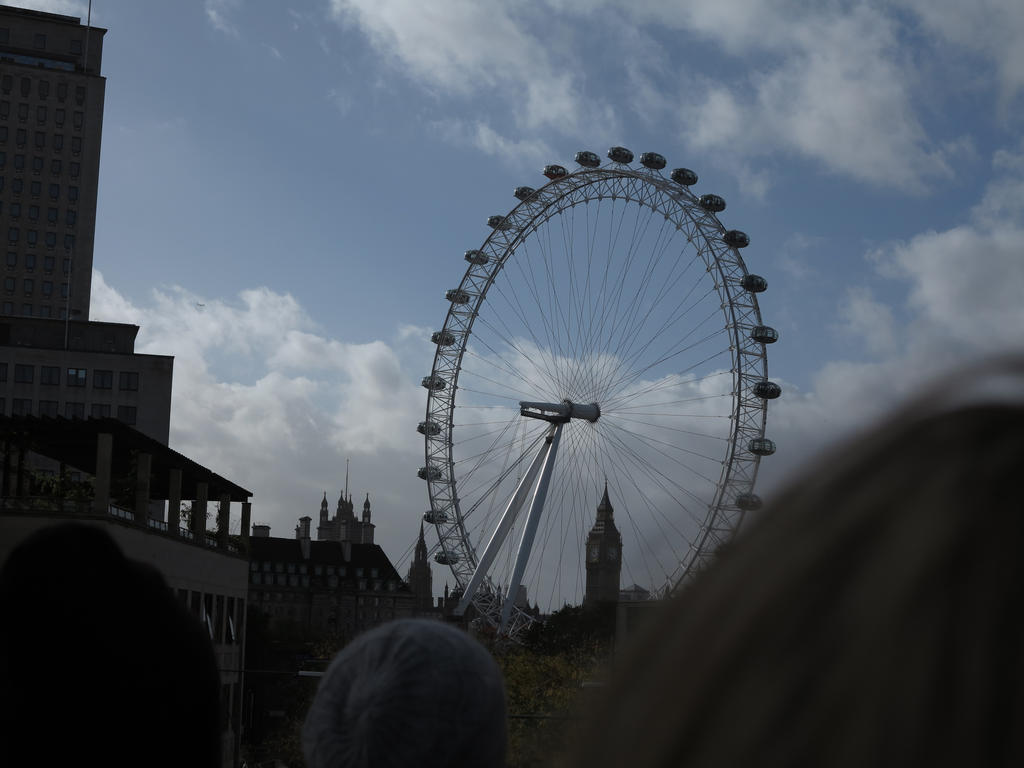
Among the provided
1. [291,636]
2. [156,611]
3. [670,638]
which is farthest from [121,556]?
[291,636]

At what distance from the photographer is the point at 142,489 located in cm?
3362

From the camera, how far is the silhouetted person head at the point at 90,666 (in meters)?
2.31

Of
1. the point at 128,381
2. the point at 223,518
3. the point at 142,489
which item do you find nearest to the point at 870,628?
the point at 142,489

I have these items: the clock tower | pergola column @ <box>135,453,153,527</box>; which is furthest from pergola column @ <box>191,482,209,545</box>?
the clock tower

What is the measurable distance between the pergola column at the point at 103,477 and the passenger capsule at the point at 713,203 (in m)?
20.0

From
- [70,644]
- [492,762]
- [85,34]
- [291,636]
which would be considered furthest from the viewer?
[85,34]

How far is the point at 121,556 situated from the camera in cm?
243

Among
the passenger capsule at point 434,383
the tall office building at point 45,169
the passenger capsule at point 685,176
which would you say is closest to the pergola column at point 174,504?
the passenger capsule at point 434,383

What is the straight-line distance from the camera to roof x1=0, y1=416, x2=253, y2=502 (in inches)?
1268

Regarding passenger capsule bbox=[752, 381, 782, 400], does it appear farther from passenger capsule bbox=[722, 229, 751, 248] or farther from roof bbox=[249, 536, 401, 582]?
roof bbox=[249, 536, 401, 582]

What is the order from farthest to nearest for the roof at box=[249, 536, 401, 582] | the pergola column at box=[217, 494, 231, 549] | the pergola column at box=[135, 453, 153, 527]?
the roof at box=[249, 536, 401, 582] < the pergola column at box=[217, 494, 231, 549] < the pergola column at box=[135, 453, 153, 527]

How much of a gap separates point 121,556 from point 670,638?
1850 mm

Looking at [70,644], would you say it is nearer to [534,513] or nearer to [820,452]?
[820,452]

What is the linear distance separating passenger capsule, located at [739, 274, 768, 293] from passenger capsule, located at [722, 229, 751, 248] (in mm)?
1058
